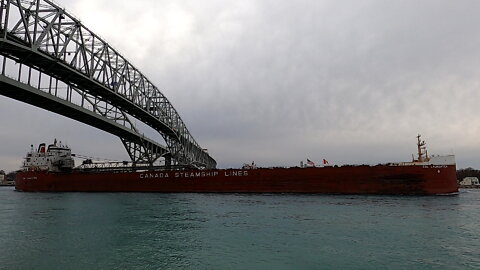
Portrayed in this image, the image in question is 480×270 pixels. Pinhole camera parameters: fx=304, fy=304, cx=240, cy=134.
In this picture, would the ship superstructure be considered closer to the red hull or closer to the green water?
the red hull

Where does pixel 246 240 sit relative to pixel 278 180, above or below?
below

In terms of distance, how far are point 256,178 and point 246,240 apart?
1933cm

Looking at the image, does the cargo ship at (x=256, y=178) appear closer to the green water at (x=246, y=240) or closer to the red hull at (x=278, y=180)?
the red hull at (x=278, y=180)

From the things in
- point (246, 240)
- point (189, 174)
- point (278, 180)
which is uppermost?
point (189, 174)

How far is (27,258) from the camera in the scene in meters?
8.17

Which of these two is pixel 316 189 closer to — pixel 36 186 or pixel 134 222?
pixel 134 222

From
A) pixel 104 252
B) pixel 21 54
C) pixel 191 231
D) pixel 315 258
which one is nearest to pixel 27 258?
pixel 104 252

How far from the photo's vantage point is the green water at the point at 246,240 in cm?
781

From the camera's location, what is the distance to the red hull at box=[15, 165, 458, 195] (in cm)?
2519

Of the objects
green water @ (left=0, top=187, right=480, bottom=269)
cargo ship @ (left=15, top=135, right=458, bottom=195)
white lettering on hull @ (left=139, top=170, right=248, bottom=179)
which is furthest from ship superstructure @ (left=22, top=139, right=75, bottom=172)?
green water @ (left=0, top=187, right=480, bottom=269)

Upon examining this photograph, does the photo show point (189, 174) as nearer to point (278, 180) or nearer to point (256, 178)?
point (256, 178)

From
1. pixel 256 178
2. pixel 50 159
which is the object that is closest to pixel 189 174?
pixel 256 178

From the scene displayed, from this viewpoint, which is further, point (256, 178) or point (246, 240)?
point (256, 178)

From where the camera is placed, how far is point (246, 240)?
10156 mm
